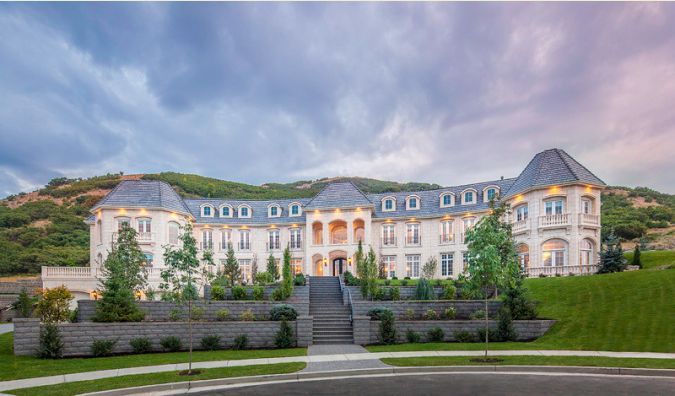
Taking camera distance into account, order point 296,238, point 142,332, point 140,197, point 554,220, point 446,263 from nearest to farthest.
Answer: point 142,332 < point 554,220 < point 140,197 < point 446,263 < point 296,238

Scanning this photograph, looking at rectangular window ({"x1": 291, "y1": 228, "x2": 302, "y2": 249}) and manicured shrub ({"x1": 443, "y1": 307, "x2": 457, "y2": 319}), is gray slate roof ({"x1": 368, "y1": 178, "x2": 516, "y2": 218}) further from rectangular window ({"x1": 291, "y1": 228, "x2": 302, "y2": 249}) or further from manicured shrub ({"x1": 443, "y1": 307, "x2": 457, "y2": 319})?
manicured shrub ({"x1": 443, "y1": 307, "x2": 457, "y2": 319})

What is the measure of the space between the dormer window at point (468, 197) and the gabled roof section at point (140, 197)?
1120 inches

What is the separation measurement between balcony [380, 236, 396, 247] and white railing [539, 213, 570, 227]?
14745mm

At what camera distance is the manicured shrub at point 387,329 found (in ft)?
63.0

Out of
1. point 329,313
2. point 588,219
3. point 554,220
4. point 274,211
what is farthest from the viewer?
point 274,211

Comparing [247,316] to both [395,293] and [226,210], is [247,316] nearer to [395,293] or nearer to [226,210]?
[395,293]

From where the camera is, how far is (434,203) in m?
41.5

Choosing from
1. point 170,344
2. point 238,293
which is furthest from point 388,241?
point 170,344

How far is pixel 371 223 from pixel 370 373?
29.0 m

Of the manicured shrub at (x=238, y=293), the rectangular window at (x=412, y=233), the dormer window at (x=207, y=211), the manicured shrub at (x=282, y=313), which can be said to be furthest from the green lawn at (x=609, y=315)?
the dormer window at (x=207, y=211)

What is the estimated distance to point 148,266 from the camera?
116 feet

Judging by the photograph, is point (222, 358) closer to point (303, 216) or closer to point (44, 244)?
point (303, 216)

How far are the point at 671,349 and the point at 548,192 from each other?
18181 mm

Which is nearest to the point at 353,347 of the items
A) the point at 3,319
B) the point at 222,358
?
the point at 222,358
